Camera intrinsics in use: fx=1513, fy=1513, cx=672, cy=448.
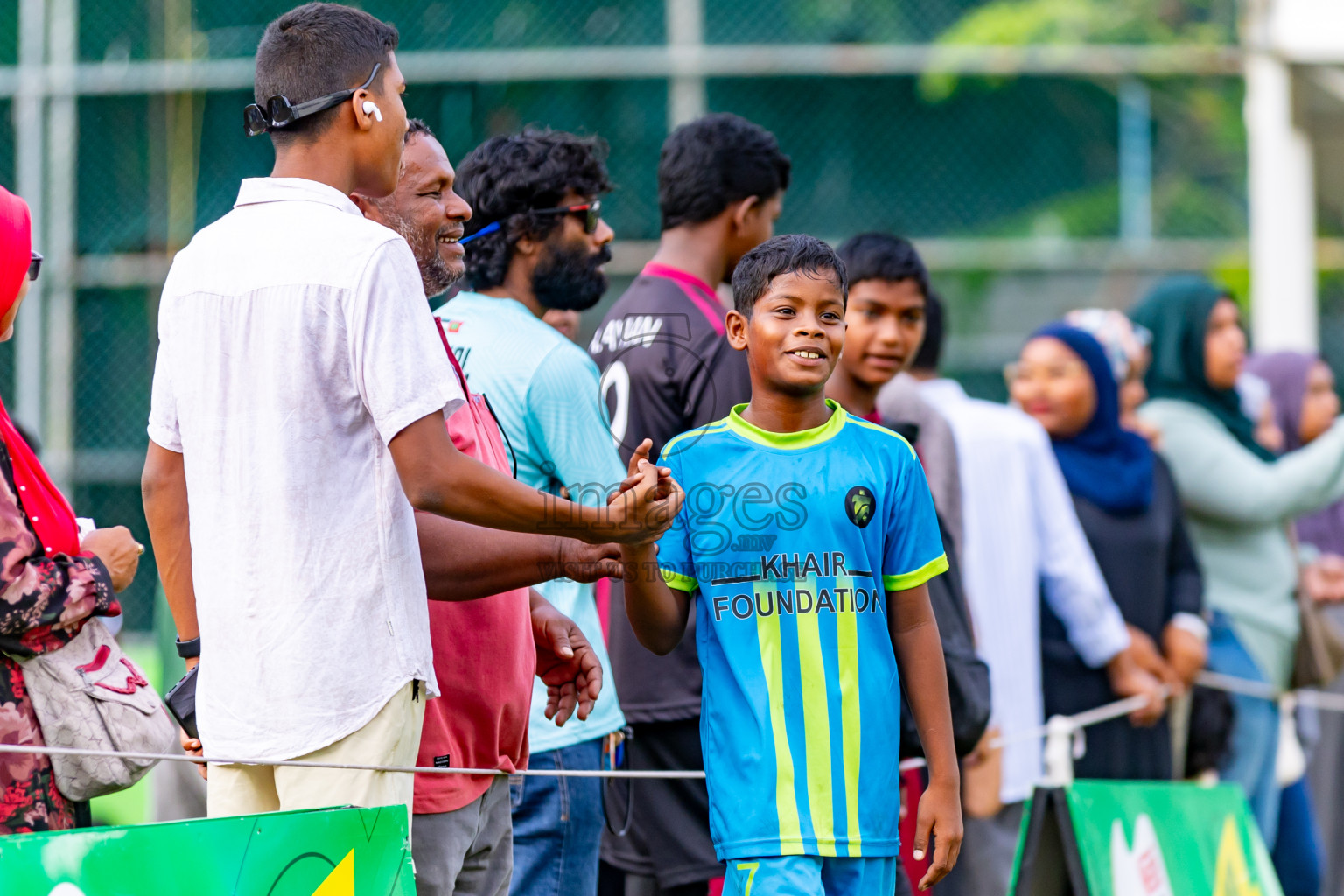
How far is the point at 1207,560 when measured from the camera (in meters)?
5.89

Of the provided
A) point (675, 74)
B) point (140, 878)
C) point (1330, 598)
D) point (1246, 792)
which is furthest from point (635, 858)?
point (675, 74)

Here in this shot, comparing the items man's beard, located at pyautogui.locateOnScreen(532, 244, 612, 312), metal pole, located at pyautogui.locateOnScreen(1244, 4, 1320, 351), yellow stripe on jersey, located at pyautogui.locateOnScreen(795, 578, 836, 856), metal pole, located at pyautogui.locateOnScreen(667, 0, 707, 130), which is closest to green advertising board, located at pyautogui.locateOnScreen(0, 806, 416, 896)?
yellow stripe on jersey, located at pyautogui.locateOnScreen(795, 578, 836, 856)

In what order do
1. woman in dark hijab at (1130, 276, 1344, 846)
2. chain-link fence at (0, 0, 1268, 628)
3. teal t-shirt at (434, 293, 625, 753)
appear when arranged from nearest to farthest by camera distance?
teal t-shirt at (434, 293, 625, 753) < woman in dark hijab at (1130, 276, 1344, 846) < chain-link fence at (0, 0, 1268, 628)

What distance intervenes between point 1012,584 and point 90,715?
292cm

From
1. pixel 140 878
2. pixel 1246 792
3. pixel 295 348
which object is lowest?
pixel 1246 792

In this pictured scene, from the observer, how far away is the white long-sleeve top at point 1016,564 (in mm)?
4684

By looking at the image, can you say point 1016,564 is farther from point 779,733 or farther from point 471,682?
point 471,682

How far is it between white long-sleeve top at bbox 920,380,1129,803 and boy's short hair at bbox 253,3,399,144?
8.99 feet

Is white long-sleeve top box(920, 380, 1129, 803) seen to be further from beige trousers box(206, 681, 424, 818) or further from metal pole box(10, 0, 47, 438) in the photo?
metal pole box(10, 0, 47, 438)

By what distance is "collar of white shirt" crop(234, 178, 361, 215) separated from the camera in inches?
89.6

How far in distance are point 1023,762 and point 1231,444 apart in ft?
5.65

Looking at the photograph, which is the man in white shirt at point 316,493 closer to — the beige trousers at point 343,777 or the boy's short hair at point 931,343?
the beige trousers at point 343,777

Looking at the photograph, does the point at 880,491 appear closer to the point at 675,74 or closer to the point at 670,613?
the point at 670,613

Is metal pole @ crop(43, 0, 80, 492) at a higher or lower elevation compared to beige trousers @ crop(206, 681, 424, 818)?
higher
